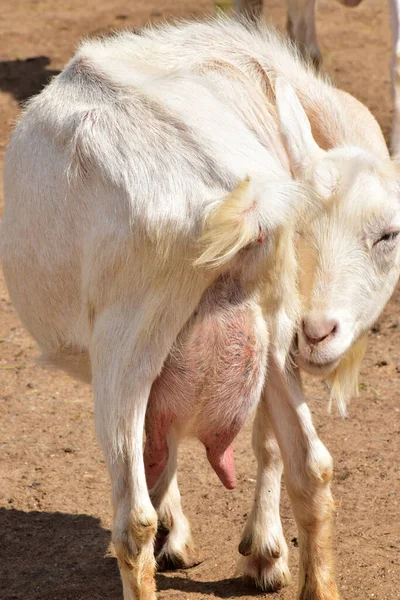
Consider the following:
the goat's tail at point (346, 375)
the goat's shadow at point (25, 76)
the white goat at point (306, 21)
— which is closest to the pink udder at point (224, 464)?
the goat's tail at point (346, 375)

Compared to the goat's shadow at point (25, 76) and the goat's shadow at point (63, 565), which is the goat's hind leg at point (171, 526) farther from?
the goat's shadow at point (25, 76)

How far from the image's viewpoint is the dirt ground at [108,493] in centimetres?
390

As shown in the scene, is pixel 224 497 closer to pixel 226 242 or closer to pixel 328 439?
pixel 328 439

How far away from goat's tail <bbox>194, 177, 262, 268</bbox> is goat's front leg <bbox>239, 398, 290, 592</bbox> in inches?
44.4

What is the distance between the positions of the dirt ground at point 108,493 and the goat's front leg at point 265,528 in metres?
0.08

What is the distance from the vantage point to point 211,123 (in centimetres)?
318

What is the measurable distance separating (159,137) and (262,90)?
2.37ft

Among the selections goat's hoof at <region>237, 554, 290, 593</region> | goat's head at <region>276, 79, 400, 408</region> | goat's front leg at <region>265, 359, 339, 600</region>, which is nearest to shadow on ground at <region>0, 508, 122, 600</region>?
goat's hoof at <region>237, 554, 290, 593</region>

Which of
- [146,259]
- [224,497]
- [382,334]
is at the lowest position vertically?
[382,334]

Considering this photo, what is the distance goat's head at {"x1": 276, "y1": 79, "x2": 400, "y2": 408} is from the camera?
11.5ft

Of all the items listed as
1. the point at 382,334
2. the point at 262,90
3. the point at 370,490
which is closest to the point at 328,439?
the point at 370,490

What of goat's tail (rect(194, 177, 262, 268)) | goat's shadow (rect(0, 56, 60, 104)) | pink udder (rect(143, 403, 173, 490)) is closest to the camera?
goat's tail (rect(194, 177, 262, 268))

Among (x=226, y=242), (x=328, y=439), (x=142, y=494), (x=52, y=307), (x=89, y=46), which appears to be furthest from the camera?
(x=328, y=439)

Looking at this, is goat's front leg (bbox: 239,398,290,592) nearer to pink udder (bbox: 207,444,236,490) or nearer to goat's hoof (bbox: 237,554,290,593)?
goat's hoof (bbox: 237,554,290,593)
